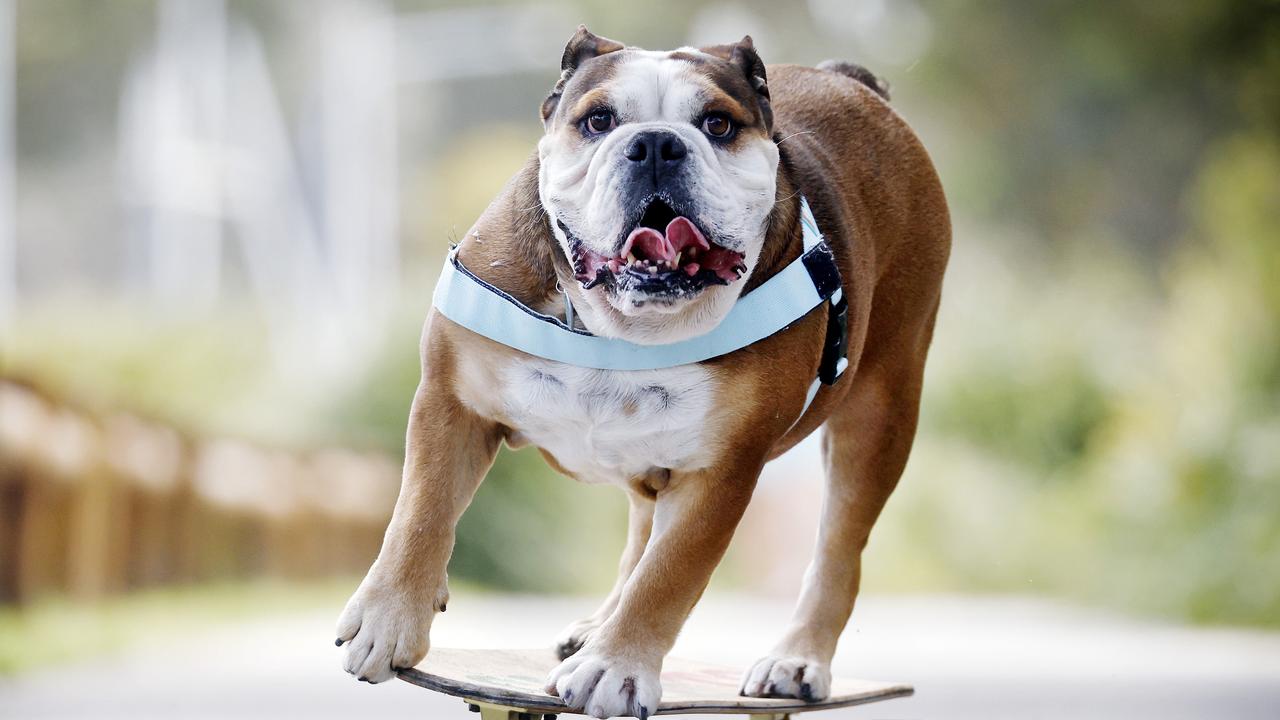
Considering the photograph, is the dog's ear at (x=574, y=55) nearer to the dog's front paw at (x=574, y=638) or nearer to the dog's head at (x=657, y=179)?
the dog's head at (x=657, y=179)

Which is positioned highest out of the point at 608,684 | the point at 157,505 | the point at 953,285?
the point at 953,285

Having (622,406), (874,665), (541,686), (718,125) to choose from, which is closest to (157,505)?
(874,665)

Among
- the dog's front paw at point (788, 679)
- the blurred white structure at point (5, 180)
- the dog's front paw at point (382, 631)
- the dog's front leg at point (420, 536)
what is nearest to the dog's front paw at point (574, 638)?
the dog's front paw at point (788, 679)

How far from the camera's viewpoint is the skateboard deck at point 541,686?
2723mm

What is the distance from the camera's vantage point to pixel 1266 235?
452 inches

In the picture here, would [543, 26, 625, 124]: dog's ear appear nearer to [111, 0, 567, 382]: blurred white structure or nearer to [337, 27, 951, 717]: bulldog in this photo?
[337, 27, 951, 717]: bulldog

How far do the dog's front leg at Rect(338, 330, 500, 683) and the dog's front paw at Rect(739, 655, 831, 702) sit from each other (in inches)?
31.9

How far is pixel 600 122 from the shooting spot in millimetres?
2754

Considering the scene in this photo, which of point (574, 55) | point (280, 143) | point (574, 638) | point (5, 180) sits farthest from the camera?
point (280, 143)

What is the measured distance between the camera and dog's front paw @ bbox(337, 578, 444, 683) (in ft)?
9.05

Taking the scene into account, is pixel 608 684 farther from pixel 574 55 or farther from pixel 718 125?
pixel 574 55

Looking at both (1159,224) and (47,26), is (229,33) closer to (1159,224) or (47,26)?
(47,26)

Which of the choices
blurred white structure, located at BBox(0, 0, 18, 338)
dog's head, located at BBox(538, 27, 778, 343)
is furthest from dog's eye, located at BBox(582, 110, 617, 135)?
blurred white structure, located at BBox(0, 0, 18, 338)

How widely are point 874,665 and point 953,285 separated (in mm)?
5495
